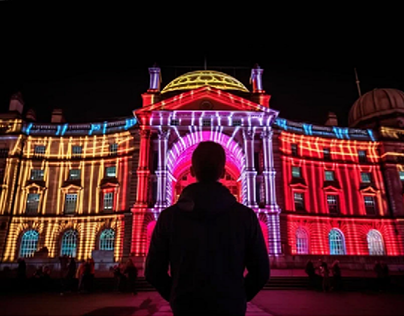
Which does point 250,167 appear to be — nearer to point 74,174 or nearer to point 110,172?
point 110,172

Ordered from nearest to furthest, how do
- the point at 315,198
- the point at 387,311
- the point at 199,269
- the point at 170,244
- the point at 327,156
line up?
the point at 199,269 → the point at 170,244 → the point at 387,311 → the point at 315,198 → the point at 327,156

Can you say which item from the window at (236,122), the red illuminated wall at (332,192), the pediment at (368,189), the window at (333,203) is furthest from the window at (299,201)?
the window at (236,122)

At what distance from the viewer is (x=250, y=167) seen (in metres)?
34.1

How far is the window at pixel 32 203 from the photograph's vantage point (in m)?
38.1

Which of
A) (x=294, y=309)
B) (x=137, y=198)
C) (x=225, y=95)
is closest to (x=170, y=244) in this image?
(x=294, y=309)

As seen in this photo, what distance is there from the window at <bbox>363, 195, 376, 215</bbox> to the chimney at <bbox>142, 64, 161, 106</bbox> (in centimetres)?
2853

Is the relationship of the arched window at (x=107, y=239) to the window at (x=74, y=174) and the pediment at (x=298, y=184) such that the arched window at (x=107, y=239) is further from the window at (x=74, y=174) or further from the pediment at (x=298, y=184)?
the pediment at (x=298, y=184)

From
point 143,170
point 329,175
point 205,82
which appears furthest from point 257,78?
point 143,170

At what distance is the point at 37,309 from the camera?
431 inches

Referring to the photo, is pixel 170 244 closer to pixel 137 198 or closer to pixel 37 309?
pixel 37 309

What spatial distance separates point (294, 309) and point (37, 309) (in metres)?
8.73

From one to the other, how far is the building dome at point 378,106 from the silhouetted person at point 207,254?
54449 millimetres

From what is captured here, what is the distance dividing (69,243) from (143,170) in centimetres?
1278

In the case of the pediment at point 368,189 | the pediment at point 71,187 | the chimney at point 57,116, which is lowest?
the pediment at point 368,189
